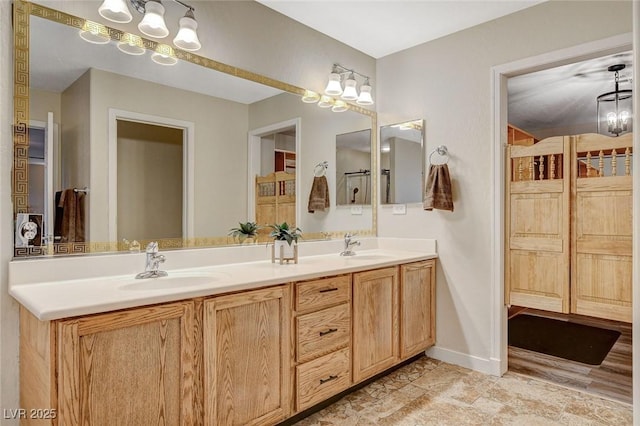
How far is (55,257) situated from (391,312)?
6.22 feet

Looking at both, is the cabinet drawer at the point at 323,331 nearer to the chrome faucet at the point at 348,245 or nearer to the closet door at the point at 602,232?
the chrome faucet at the point at 348,245

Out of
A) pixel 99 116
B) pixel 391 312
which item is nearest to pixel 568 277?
pixel 391 312

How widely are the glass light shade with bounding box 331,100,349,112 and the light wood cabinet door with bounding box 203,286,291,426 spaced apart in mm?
1670

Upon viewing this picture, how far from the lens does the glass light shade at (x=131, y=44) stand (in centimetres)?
192

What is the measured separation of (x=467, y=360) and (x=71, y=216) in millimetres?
2684

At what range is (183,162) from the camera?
2.19 meters

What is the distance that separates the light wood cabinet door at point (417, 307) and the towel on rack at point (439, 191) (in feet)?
1.43

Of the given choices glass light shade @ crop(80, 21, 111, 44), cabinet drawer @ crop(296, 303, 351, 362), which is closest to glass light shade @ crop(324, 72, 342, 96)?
glass light shade @ crop(80, 21, 111, 44)

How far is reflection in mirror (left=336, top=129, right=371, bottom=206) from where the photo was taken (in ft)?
10.1

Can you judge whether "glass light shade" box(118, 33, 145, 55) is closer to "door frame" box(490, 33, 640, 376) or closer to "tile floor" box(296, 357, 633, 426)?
"tile floor" box(296, 357, 633, 426)

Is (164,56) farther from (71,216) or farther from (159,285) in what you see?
(159,285)

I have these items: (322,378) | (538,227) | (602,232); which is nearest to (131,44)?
(322,378)

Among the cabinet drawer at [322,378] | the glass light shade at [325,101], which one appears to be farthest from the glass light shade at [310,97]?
the cabinet drawer at [322,378]

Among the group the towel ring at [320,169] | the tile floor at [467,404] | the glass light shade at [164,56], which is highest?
the glass light shade at [164,56]
